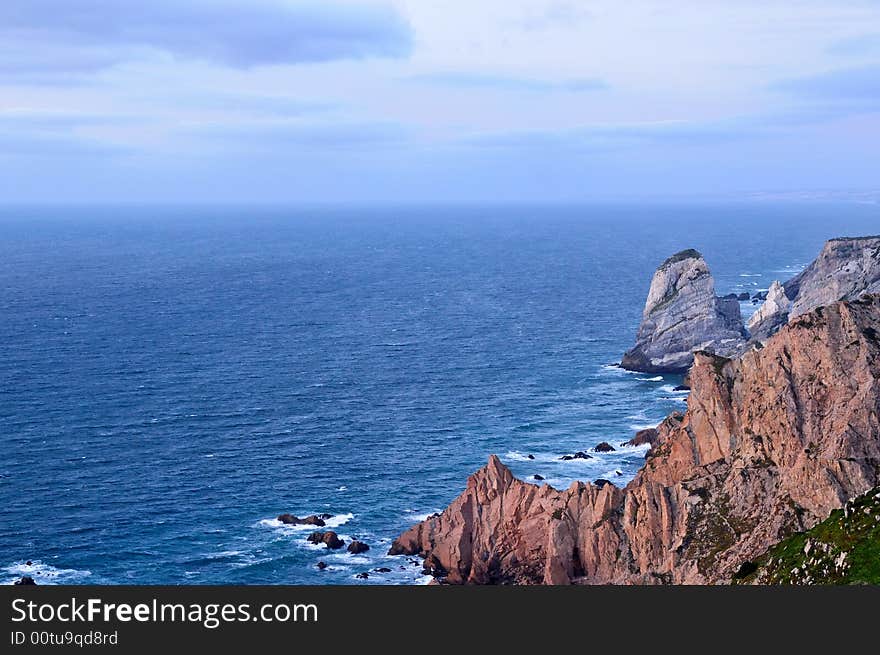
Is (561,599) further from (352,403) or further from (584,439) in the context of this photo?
(352,403)

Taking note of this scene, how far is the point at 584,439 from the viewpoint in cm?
12888

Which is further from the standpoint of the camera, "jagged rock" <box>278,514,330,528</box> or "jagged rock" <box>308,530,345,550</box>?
"jagged rock" <box>278,514,330,528</box>

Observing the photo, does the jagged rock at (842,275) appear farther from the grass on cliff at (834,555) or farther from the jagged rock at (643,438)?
the grass on cliff at (834,555)

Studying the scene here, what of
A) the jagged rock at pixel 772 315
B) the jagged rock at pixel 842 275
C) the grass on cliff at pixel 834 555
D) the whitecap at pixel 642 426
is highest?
the jagged rock at pixel 842 275

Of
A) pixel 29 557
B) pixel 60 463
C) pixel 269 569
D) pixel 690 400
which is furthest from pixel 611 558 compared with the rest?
pixel 60 463

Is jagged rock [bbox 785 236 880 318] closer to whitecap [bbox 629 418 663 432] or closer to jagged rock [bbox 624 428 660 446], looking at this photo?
whitecap [bbox 629 418 663 432]

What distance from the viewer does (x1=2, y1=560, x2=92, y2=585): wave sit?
8706 cm

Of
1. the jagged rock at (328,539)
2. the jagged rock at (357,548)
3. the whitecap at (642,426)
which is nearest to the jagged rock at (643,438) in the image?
the whitecap at (642,426)

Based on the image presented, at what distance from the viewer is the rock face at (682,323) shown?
170 meters

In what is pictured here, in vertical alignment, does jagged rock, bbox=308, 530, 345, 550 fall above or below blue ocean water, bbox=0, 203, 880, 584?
below

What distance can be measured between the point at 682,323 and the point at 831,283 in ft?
79.1

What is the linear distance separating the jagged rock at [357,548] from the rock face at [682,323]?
3302 inches

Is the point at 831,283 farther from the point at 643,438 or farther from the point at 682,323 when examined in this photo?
the point at 643,438

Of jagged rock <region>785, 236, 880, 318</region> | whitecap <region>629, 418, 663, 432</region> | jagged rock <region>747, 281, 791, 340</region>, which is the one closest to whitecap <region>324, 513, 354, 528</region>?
whitecap <region>629, 418, 663, 432</region>
